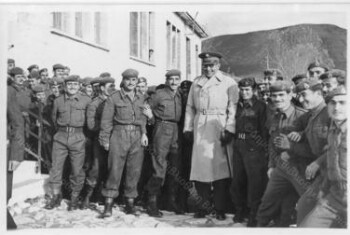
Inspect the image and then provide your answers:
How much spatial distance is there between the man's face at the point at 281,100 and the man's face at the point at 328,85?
1.32 feet

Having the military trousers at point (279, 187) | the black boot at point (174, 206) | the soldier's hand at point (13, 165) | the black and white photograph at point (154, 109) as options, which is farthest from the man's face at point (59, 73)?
the military trousers at point (279, 187)

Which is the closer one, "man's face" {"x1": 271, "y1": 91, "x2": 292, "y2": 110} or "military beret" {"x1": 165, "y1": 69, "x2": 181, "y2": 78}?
"man's face" {"x1": 271, "y1": 91, "x2": 292, "y2": 110}

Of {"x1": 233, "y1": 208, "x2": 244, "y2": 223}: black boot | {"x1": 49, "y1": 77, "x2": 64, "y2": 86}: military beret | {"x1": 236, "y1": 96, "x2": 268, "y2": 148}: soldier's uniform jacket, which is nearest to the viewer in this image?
{"x1": 236, "y1": 96, "x2": 268, "y2": 148}: soldier's uniform jacket

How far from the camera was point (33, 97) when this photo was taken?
4473 mm

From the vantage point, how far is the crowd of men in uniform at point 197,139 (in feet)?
13.0

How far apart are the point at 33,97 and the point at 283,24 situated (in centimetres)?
262

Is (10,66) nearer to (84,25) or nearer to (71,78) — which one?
(71,78)

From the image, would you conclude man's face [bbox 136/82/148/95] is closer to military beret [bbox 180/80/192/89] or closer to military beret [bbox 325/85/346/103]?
military beret [bbox 180/80/192/89]

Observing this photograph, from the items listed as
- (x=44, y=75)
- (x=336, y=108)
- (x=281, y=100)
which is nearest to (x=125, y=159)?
(x=44, y=75)

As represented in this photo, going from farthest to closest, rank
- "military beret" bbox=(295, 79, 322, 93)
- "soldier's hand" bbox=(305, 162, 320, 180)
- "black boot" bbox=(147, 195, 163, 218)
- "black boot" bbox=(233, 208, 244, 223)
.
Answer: "black boot" bbox=(147, 195, 163, 218), "black boot" bbox=(233, 208, 244, 223), "military beret" bbox=(295, 79, 322, 93), "soldier's hand" bbox=(305, 162, 320, 180)

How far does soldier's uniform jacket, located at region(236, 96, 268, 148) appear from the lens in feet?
13.4

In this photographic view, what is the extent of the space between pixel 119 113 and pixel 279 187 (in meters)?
1.64

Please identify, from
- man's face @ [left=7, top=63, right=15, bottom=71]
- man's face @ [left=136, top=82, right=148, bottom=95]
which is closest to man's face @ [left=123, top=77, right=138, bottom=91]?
man's face @ [left=136, top=82, right=148, bottom=95]

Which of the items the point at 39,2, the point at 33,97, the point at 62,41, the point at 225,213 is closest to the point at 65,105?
the point at 33,97
